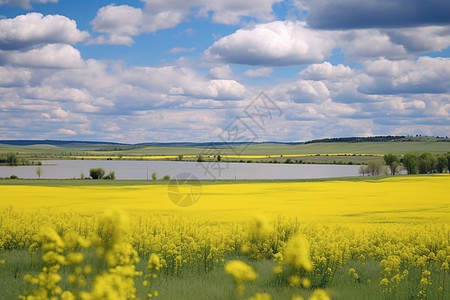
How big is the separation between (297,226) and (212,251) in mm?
3264

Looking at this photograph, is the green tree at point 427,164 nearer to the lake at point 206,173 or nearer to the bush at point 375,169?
the bush at point 375,169

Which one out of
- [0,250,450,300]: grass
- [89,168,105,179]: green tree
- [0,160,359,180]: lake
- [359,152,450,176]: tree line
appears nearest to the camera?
[0,250,450,300]: grass

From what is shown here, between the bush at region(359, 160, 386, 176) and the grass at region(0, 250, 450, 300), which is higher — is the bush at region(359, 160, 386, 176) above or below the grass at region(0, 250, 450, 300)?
above

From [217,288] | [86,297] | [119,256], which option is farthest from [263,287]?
[86,297]

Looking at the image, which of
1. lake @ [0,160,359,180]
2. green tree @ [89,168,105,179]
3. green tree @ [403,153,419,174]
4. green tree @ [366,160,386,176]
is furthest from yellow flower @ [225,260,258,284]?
green tree @ [403,153,419,174]

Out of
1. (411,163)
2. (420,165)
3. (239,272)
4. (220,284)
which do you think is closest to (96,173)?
(411,163)

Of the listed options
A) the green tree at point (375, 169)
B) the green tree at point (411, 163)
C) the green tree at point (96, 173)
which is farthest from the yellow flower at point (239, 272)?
the green tree at point (411, 163)

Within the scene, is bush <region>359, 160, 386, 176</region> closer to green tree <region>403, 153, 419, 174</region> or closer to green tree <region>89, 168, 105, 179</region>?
green tree <region>403, 153, 419, 174</region>

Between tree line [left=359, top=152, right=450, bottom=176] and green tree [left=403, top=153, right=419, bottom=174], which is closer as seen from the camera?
tree line [left=359, top=152, right=450, bottom=176]

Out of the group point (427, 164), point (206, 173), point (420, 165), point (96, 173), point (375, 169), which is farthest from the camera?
point (375, 169)

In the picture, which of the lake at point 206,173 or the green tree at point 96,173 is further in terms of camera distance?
the lake at point 206,173

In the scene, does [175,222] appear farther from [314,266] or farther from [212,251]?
[314,266]

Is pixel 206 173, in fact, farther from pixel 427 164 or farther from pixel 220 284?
pixel 220 284

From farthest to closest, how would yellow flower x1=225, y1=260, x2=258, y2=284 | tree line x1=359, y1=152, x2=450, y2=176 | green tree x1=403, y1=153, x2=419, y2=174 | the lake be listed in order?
green tree x1=403, y1=153, x2=419, y2=174 → tree line x1=359, y1=152, x2=450, y2=176 → the lake → yellow flower x1=225, y1=260, x2=258, y2=284
